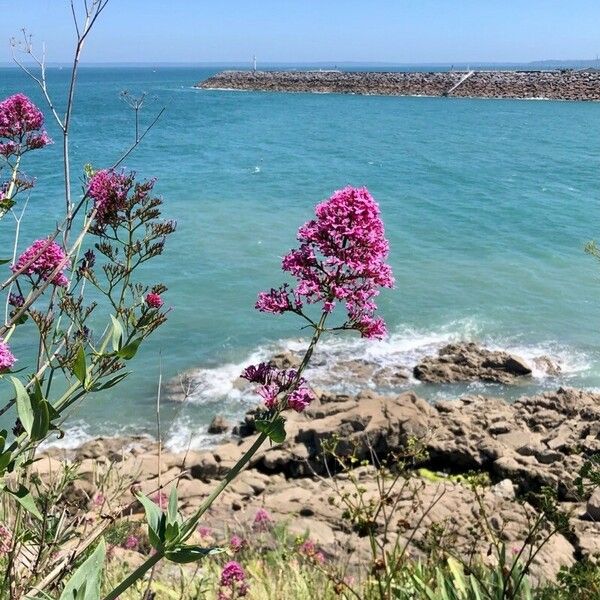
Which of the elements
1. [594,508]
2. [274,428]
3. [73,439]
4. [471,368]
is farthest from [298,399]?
[471,368]

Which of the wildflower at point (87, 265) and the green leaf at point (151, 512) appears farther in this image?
the wildflower at point (87, 265)

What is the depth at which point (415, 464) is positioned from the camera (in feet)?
30.6

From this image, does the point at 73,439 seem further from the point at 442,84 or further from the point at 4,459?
the point at 442,84

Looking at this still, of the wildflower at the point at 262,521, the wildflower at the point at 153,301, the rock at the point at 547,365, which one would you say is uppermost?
the wildflower at the point at 153,301

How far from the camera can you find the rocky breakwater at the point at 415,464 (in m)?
8.45

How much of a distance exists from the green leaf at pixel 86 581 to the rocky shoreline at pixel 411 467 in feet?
15.9

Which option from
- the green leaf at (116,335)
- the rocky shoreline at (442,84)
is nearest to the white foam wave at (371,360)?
the green leaf at (116,335)

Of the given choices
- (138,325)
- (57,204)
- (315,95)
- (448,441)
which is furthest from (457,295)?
(315,95)

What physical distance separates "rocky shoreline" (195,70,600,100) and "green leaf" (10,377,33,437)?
317 ft

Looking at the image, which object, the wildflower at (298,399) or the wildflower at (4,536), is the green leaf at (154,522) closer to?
the wildflower at (298,399)

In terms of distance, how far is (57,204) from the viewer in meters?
26.9

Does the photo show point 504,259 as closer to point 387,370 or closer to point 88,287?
point 387,370

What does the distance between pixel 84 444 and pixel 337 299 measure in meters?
10.6

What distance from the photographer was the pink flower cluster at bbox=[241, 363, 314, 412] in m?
2.54
